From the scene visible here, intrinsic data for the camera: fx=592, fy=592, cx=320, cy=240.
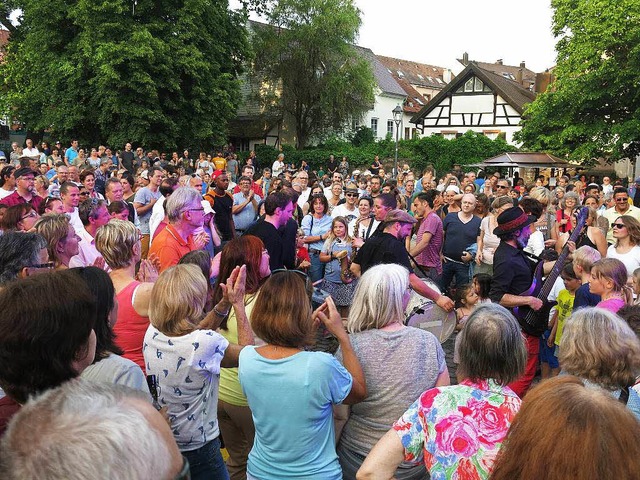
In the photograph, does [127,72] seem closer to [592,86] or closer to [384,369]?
[592,86]

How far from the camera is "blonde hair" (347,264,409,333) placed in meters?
3.06

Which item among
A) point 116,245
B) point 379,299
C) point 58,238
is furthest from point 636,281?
point 58,238

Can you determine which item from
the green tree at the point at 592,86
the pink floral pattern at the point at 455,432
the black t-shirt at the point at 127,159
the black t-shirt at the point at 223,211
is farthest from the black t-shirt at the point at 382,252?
the green tree at the point at 592,86

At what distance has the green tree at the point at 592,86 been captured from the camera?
2870 centimetres

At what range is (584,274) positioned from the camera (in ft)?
16.4

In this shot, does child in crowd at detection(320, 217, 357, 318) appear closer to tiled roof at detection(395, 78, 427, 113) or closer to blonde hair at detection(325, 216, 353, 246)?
blonde hair at detection(325, 216, 353, 246)

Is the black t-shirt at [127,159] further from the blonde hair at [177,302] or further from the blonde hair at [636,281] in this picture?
the blonde hair at [177,302]

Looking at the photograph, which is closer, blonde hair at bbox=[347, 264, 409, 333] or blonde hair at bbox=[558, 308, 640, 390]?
blonde hair at bbox=[558, 308, 640, 390]

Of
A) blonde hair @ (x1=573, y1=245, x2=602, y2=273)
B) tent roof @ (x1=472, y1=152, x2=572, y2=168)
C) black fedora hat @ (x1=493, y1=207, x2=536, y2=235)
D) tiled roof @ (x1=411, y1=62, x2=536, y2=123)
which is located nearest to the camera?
blonde hair @ (x1=573, y1=245, x2=602, y2=273)

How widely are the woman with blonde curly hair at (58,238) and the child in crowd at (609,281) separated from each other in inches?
153

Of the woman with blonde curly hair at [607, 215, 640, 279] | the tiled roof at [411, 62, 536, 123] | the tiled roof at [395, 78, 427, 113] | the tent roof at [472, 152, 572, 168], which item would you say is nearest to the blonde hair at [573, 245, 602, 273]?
the woman with blonde curly hair at [607, 215, 640, 279]

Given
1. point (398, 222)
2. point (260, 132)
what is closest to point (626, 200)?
point (398, 222)

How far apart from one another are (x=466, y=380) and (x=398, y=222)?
10.4 ft

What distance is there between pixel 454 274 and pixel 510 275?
3.13 metres
